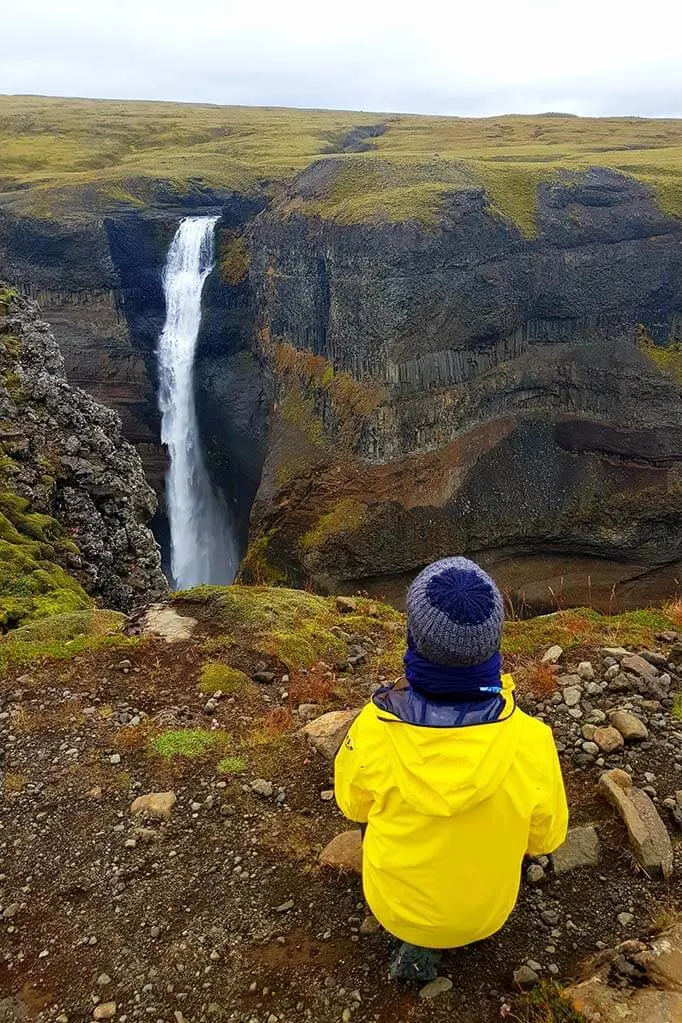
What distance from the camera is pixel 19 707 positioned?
7.79 m

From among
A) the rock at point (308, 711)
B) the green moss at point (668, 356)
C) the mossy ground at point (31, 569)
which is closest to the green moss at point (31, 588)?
the mossy ground at point (31, 569)

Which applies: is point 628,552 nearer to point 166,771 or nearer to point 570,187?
point 570,187

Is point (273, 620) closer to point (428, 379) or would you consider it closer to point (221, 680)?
point (221, 680)

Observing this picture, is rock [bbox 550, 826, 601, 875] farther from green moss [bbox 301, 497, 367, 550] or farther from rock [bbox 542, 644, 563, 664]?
green moss [bbox 301, 497, 367, 550]

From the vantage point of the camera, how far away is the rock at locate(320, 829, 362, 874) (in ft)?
17.7

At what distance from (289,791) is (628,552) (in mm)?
40799

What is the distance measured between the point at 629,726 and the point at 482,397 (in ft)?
120

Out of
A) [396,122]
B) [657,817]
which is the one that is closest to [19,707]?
[657,817]

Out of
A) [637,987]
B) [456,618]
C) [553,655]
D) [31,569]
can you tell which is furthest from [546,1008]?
[31,569]

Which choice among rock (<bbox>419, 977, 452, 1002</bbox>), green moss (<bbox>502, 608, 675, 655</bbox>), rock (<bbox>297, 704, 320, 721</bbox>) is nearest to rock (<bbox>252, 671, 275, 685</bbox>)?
rock (<bbox>297, 704, 320, 721</bbox>)

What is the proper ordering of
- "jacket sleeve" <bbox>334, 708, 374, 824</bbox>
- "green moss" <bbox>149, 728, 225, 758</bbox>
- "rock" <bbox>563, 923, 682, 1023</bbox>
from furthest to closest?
"green moss" <bbox>149, 728, 225, 758</bbox> < "jacket sleeve" <bbox>334, 708, 374, 824</bbox> < "rock" <bbox>563, 923, 682, 1023</bbox>

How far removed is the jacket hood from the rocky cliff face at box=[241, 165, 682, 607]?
35.2 meters

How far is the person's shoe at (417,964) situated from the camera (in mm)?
4355

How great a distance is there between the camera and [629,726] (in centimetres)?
667
